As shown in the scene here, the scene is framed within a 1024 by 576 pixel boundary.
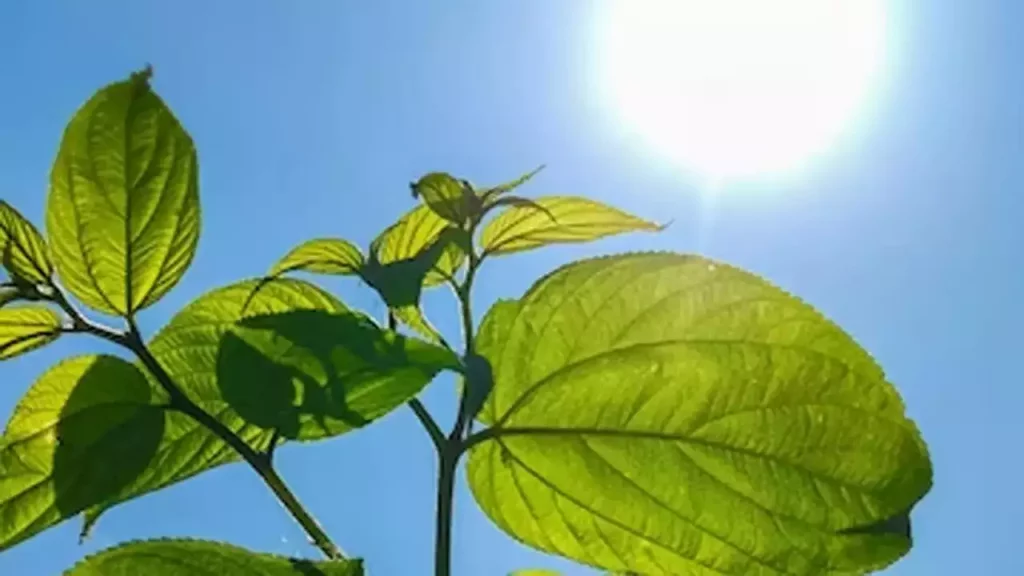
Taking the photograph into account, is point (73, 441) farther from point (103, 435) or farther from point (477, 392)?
point (477, 392)

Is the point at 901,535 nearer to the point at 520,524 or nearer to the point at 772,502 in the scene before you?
the point at 772,502

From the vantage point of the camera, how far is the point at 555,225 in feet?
2.85

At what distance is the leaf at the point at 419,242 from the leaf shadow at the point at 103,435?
18 cm

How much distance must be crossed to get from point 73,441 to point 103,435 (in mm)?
24

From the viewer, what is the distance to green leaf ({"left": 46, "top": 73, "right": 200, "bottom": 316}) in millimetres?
747

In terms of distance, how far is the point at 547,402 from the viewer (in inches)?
31.5

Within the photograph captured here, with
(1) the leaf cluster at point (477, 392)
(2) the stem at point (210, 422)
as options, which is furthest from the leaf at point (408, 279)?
(2) the stem at point (210, 422)

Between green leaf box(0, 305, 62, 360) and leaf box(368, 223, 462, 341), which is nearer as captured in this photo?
leaf box(368, 223, 462, 341)

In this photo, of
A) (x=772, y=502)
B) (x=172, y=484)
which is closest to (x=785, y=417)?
(x=772, y=502)

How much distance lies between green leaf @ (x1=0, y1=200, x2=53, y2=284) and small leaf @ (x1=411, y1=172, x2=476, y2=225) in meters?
0.24

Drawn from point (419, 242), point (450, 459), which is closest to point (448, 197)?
point (419, 242)

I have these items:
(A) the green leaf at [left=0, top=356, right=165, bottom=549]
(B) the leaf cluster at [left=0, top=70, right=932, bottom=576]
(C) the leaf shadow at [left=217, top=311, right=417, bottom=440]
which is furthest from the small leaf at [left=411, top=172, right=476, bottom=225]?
(A) the green leaf at [left=0, top=356, right=165, bottom=549]

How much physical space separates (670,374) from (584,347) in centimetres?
6

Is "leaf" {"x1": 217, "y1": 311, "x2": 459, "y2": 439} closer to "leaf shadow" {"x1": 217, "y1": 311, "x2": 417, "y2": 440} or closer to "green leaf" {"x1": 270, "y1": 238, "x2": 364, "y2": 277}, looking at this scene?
"leaf shadow" {"x1": 217, "y1": 311, "x2": 417, "y2": 440}
